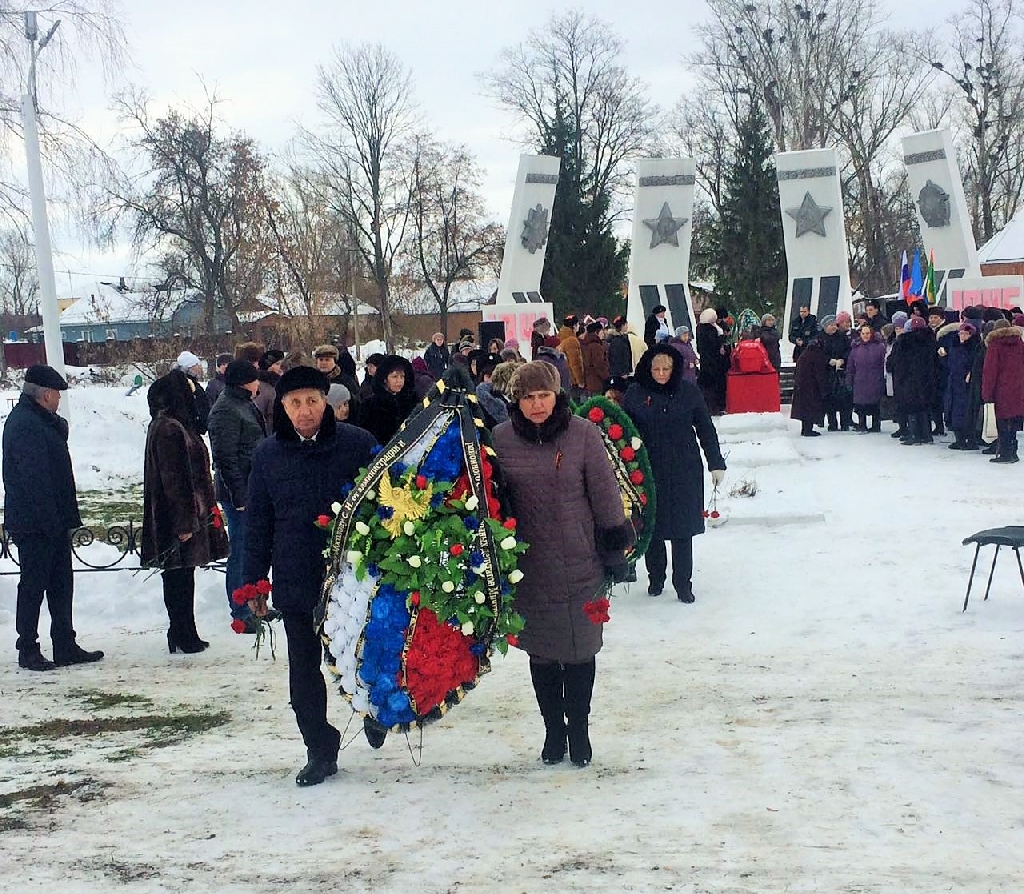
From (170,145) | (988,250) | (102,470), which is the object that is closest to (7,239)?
(102,470)

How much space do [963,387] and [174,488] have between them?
10358mm

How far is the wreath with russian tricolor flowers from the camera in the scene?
423 cm

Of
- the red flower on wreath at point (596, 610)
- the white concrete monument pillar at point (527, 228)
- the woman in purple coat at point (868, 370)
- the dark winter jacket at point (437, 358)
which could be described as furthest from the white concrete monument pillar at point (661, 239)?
the red flower on wreath at point (596, 610)

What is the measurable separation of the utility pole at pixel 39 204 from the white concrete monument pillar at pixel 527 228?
13600 millimetres

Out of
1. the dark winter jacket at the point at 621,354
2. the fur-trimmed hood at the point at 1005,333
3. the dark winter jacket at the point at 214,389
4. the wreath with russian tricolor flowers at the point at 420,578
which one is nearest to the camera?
the wreath with russian tricolor flowers at the point at 420,578

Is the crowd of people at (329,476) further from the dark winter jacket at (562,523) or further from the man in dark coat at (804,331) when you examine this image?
the man in dark coat at (804,331)

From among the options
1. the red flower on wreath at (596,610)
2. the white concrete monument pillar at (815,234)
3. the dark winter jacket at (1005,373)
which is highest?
the white concrete monument pillar at (815,234)

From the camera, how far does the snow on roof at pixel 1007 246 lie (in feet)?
126

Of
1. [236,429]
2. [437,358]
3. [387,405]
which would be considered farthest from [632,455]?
[437,358]

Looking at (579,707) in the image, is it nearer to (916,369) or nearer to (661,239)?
(916,369)

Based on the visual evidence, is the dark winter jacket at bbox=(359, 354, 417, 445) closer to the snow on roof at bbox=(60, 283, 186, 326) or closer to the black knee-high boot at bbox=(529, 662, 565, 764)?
the black knee-high boot at bbox=(529, 662, 565, 764)

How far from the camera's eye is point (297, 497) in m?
4.47

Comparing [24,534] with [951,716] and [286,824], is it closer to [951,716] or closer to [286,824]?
[286,824]

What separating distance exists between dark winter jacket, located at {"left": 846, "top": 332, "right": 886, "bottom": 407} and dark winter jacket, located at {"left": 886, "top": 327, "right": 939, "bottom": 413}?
4.05 ft
